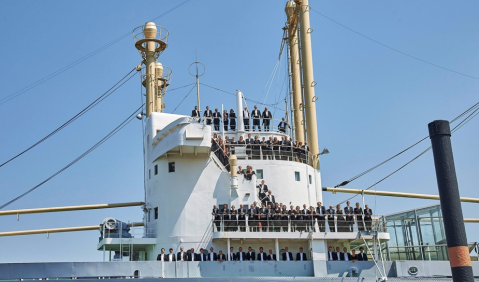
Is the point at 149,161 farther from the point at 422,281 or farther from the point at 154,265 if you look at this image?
→ the point at 422,281

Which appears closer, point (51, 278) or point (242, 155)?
point (51, 278)

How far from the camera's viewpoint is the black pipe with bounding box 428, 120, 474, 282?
9609 mm

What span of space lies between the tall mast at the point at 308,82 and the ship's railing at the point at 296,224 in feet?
23.0

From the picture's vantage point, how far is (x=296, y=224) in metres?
25.1

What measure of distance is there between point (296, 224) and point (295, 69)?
14.3 metres

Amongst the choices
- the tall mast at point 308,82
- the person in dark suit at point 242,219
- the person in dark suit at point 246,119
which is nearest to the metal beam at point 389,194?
the tall mast at point 308,82

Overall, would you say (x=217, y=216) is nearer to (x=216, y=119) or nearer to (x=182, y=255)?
(x=182, y=255)

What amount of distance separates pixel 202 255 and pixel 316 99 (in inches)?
562

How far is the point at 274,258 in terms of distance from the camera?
2469 cm

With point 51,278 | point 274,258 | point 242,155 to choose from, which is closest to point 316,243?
point 274,258

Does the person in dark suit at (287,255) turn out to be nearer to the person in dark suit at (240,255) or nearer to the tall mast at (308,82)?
the person in dark suit at (240,255)

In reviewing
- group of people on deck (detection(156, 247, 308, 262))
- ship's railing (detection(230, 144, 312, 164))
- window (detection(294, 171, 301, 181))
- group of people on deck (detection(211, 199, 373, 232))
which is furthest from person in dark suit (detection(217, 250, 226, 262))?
window (detection(294, 171, 301, 181))

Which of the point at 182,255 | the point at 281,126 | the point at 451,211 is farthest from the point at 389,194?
the point at 451,211

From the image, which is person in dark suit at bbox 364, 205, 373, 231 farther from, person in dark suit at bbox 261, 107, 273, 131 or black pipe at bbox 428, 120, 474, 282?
black pipe at bbox 428, 120, 474, 282
